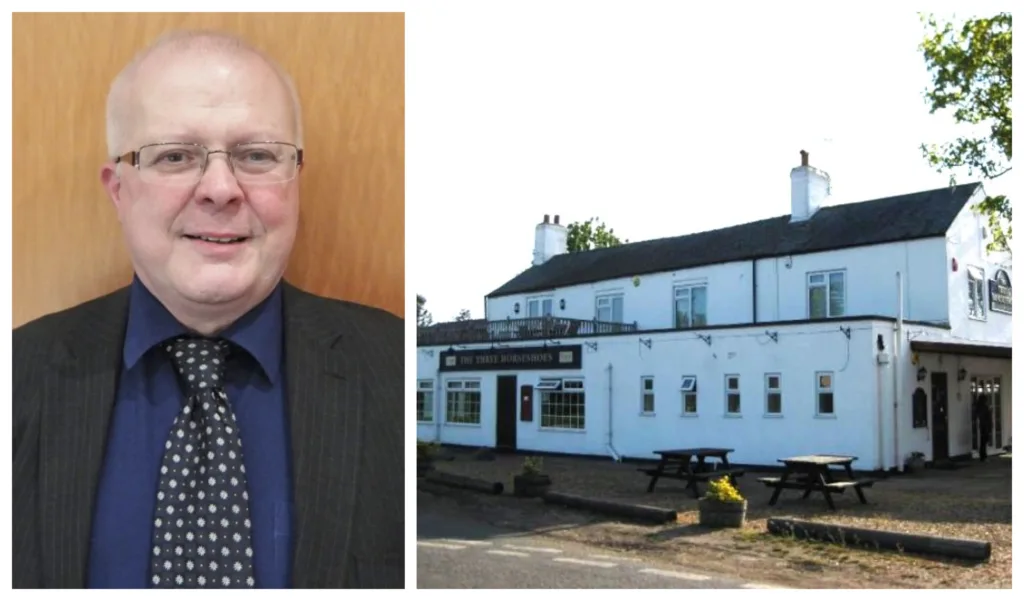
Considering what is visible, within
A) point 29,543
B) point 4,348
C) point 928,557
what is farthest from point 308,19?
point 928,557

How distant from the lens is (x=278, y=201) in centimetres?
470

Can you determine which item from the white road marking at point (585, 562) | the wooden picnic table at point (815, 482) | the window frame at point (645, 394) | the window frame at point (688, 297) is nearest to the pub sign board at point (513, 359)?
the window frame at point (645, 394)

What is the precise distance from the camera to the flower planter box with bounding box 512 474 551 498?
10.6m

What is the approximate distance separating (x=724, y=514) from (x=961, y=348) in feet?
19.9

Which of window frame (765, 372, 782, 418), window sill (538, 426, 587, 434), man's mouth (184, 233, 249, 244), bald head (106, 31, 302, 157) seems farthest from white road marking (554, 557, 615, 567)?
window sill (538, 426, 587, 434)

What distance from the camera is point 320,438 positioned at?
467 centimetres

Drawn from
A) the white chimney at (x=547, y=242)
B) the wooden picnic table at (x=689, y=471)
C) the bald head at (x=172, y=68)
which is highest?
the white chimney at (x=547, y=242)

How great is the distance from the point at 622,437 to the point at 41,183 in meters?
10.7

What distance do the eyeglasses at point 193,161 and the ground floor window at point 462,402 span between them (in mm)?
10580

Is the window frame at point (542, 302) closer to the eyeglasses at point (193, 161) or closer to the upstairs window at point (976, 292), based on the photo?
the upstairs window at point (976, 292)

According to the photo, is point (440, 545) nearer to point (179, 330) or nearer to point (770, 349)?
point (179, 330)

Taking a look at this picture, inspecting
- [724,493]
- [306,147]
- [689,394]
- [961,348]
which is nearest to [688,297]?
[689,394]

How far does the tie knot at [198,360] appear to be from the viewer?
15.0 feet
